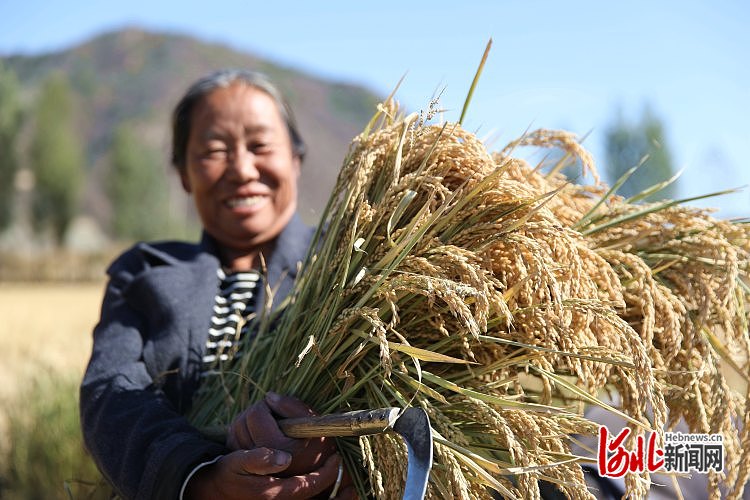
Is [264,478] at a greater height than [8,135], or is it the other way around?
[264,478]

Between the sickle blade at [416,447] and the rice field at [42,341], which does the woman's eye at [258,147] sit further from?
the rice field at [42,341]

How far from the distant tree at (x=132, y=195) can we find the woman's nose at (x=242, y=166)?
43.3m

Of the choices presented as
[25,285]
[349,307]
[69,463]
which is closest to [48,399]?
[69,463]

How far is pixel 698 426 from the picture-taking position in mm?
1392

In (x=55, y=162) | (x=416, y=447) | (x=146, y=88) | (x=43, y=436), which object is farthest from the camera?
(x=146, y=88)

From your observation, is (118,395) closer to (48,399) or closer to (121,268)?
(121,268)

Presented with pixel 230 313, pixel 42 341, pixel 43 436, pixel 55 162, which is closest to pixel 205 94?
pixel 230 313

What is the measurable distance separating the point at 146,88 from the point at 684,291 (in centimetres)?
12909

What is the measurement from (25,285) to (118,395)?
3333cm

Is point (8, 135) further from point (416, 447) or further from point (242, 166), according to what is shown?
point (416, 447)

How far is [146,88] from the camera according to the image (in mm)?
121375

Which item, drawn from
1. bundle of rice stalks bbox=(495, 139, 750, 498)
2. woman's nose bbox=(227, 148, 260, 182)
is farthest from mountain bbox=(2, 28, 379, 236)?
bundle of rice stalks bbox=(495, 139, 750, 498)

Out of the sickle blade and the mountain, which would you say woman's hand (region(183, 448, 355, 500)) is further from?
the mountain

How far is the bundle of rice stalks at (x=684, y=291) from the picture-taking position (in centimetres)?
136
